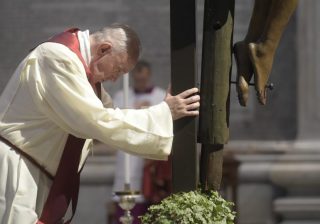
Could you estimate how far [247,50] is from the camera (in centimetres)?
513

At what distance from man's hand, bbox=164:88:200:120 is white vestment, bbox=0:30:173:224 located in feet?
0.09

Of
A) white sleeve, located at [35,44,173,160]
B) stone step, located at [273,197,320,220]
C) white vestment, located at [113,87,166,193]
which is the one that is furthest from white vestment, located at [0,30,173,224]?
stone step, located at [273,197,320,220]

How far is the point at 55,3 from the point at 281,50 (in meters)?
1.66

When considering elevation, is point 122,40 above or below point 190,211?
above

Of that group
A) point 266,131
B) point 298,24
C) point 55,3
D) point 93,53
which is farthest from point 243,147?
point 93,53

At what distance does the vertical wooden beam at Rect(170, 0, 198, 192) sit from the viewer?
5.07 meters

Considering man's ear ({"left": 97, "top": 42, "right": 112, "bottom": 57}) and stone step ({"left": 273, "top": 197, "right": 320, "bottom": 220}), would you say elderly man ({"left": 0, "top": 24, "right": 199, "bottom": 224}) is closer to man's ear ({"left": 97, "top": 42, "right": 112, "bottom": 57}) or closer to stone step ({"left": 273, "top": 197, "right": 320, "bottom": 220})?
man's ear ({"left": 97, "top": 42, "right": 112, "bottom": 57})

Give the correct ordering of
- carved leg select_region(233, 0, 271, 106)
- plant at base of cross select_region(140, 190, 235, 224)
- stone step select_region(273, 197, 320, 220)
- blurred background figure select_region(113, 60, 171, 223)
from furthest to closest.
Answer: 1. stone step select_region(273, 197, 320, 220)
2. blurred background figure select_region(113, 60, 171, 223)
3. carved leg select_region(233, 0, 271, 106)
4. plant at base of cross select_region(140, 190, 235, 224)

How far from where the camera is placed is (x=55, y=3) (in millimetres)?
10672

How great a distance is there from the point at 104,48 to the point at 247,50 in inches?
19.6

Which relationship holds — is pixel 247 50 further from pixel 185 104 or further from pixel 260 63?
pixel 185 104

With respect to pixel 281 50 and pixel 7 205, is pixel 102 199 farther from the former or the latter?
pixel 7 205

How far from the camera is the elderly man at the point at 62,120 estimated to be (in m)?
5.08

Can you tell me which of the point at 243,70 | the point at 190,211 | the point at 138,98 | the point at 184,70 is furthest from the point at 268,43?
the point at 138,98
